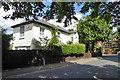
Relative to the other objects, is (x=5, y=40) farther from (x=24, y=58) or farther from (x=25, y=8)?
Answer: (x=25, y=8)

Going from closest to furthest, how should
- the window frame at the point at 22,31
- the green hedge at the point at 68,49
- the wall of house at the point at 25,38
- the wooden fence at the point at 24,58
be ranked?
the wooden fence at the point at 24,58, the green hedge at the point at 68,49, the wall of house at the point at 25,38, the window frame at the point at 22,31

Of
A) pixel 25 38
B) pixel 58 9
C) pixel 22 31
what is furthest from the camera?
pixel 22 31

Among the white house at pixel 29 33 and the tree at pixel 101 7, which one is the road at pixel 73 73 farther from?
the white house at pixel 29 33

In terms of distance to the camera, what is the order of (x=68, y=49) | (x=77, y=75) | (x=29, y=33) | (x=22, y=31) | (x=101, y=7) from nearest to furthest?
(x=101, y=7) → (x=77, y=75) → (x=68, y=49) → (x=29, y=33) → (x=22, y=31)

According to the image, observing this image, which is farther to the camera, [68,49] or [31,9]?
[68,49]

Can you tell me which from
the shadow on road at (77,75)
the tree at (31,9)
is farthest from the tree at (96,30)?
the tree at (31,9)

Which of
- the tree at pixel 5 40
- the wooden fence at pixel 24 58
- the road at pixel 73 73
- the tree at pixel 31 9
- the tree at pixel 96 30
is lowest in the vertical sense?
the road at pixel 73 73

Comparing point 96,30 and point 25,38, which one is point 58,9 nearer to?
point 25,38

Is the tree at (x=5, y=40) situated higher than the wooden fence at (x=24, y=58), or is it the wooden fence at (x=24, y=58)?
the tree at (x=5, y=40)

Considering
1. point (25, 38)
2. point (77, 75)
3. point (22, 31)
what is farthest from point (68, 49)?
point (77, 75)

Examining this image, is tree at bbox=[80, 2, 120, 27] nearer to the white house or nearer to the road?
the road

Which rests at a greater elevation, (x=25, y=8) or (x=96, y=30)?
(x=96, y=30)

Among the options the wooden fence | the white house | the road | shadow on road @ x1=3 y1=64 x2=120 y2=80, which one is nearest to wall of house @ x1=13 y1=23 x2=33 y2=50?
the white house

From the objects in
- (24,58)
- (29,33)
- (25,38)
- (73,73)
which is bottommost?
(73,73)
